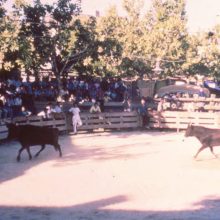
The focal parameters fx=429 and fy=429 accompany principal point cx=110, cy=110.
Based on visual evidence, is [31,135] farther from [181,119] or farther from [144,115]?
[181,119]

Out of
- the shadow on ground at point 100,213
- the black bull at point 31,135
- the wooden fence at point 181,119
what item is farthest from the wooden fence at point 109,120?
the shadow on ground at point 100,213

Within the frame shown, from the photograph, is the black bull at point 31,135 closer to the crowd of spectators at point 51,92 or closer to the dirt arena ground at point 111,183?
the dirt arena ground at point 111,183

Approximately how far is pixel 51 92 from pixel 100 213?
60.8 ft

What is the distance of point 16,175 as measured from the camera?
13.1 meters

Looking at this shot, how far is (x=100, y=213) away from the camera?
30.9 feet

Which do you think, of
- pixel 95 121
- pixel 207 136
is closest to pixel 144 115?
pixel 95 121

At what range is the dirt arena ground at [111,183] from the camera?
9.57 metres

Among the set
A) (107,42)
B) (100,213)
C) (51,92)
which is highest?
(107,42)

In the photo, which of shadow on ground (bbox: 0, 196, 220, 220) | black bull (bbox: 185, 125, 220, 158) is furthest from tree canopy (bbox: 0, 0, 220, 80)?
shadow on ground (bbox: 0, 196, 220, 220)

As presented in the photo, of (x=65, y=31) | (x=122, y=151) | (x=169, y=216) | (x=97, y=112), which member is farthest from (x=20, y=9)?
(x=169, y=216)

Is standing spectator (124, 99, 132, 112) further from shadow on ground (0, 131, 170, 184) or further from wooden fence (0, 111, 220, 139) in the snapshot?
shadow on ground (0, 131, 170, 184)

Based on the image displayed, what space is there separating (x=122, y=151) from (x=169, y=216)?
827cm

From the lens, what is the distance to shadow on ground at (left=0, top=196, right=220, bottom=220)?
9094mm

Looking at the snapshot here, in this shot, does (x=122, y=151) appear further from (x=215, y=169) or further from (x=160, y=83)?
(x=160, y=83)
